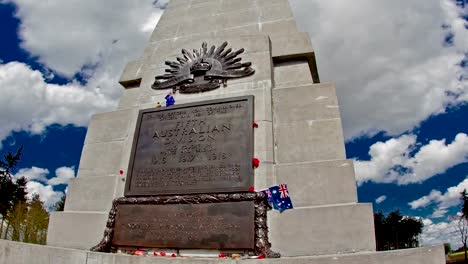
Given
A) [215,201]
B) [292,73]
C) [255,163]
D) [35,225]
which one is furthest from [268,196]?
[35,225]

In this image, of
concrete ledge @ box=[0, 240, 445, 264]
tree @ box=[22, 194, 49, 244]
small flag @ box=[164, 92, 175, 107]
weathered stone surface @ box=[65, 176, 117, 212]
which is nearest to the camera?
concrete ledge @ box=[0, 240, 445, 264]

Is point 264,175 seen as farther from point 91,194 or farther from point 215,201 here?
point 91,194

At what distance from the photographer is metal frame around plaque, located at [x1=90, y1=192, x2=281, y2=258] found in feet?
14.6

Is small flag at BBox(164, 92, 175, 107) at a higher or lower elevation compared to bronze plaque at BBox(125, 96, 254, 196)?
higher

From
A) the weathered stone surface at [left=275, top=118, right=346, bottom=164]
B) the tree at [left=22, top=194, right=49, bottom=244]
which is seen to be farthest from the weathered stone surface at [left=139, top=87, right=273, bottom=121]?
the tree at [left=22, top=194, right=49, bottom=244]

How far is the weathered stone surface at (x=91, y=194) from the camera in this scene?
589 cm

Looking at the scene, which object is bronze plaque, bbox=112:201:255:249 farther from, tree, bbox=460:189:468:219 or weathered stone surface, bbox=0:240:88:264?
tree, bbox=460:189:468:219

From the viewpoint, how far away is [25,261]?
5090mm

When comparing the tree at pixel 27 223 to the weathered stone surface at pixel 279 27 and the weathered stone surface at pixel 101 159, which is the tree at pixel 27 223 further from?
the weathered stone surface at pixel 279 27

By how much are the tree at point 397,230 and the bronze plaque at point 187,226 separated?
4941 centimetres

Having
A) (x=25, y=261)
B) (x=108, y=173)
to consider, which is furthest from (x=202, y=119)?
(x=25, y=261)

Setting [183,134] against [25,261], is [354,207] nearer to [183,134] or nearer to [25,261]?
[183,134]

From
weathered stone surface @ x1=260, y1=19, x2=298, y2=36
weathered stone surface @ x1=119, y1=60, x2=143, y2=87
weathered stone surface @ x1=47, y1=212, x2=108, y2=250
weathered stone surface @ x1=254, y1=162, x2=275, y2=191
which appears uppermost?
weathered stone surface @ x1=260, y1=19, x2=298, y2=36

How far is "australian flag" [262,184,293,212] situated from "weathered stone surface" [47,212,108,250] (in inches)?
121
